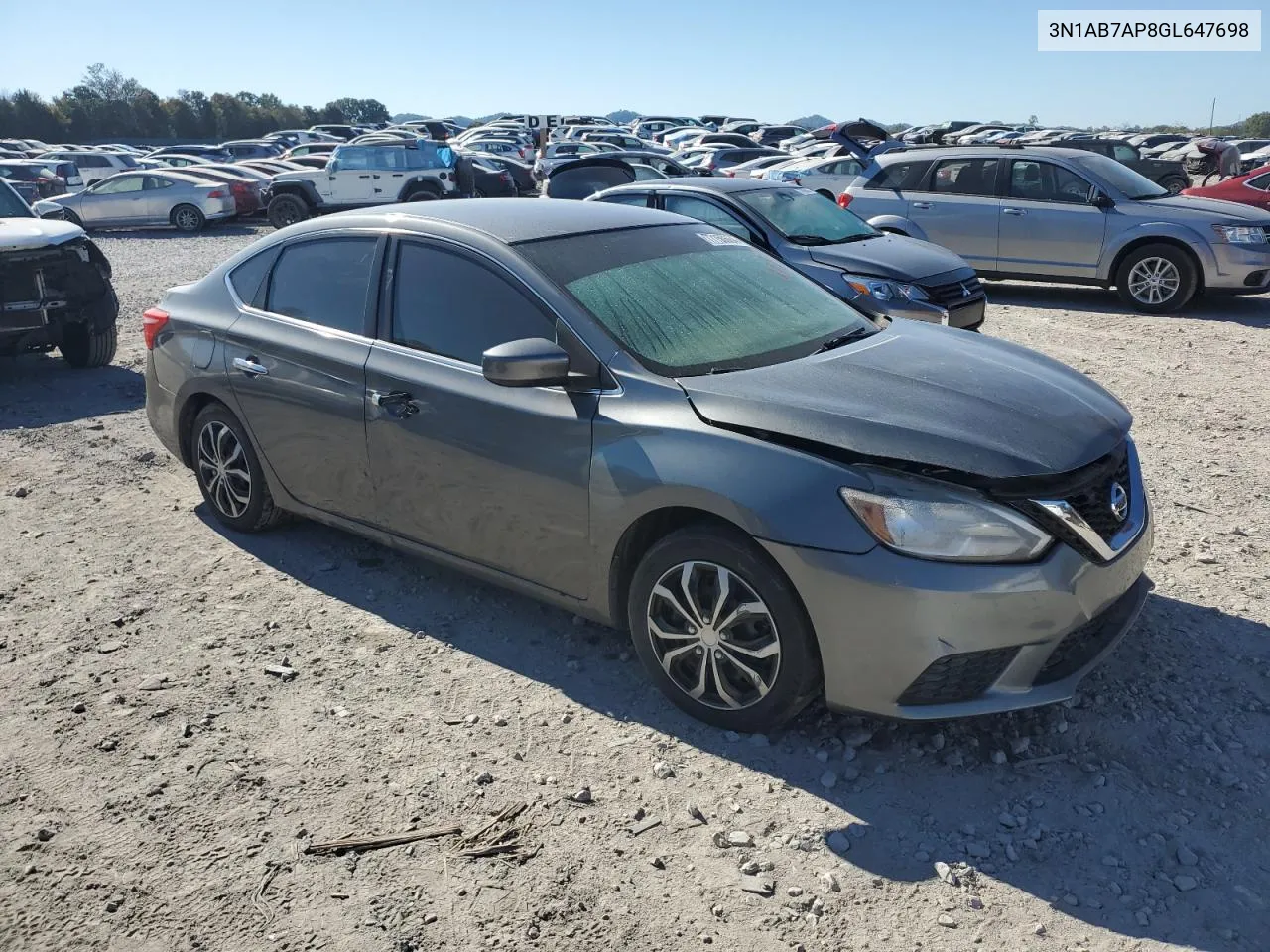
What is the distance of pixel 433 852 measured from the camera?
2932mm

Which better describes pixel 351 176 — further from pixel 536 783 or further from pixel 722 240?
pixel 536 783

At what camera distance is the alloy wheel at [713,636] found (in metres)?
3.25

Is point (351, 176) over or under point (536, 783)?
over

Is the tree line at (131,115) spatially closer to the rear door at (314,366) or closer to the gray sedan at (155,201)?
the gray sedan at (155,201)

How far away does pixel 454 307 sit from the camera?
4.06 metres

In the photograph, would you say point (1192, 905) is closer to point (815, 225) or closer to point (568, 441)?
point (568, 441)

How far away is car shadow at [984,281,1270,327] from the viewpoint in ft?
35.1

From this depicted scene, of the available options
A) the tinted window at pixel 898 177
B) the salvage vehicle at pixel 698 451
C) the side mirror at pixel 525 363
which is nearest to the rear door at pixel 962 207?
the tinted window at pixel 898 177

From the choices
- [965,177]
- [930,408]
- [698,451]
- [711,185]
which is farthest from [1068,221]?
[698,451]

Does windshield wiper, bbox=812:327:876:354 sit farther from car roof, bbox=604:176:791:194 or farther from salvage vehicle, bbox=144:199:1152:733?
car roof, bbox=604:176:791:194

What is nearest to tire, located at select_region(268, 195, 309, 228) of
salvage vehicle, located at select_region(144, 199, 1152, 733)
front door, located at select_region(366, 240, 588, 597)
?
salvage vehicle, located at select_region(144, 199, 1152, 733)

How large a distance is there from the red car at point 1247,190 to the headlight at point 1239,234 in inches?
190

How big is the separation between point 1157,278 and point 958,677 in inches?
366

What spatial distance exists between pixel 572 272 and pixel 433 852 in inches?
81.8
